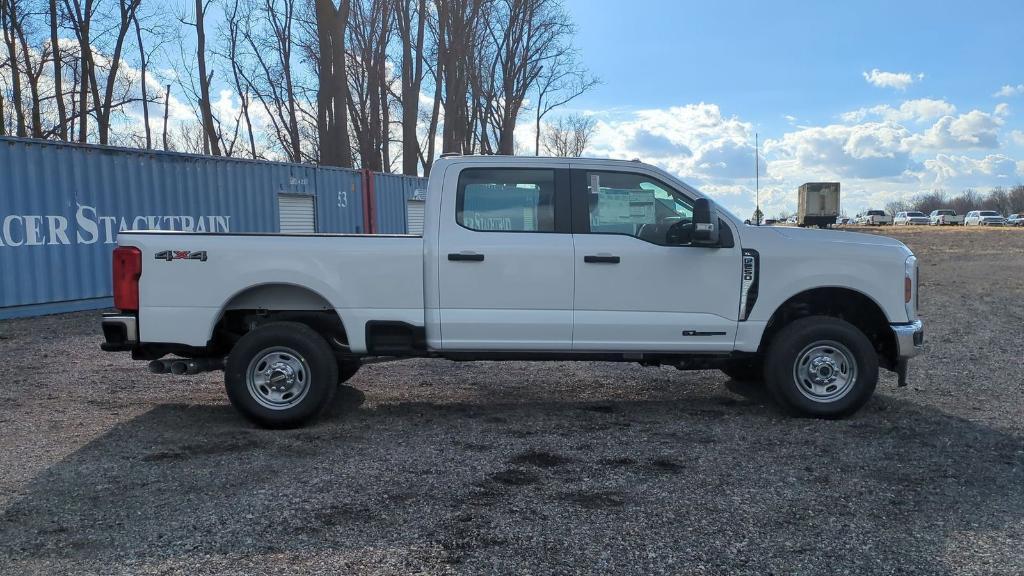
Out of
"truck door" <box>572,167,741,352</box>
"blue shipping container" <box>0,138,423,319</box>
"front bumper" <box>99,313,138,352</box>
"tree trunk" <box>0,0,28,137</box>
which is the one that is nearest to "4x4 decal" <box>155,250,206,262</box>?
"front bumper" <box>99,313,138,352</box>

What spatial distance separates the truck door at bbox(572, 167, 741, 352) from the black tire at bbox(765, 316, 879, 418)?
1.43ft

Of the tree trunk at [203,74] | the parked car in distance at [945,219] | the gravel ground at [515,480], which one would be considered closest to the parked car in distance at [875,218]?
the parked car in distance at [945,219]

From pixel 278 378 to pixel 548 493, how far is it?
2.39m

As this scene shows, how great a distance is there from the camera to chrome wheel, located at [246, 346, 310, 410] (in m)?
5.66

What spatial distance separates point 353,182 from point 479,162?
15.3 meters

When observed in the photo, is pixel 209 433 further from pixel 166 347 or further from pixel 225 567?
pixel 225 567

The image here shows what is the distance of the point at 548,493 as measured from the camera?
438cm

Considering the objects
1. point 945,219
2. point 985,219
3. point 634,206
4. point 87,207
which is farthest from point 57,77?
point 945,219

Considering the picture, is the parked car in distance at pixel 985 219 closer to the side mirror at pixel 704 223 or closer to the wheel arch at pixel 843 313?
the wheel arch at pixel 843 313

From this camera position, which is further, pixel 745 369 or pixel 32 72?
pixel 32 72

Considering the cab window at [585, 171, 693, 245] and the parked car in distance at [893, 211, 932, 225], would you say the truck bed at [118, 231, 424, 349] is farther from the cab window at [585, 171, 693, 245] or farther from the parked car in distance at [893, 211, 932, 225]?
the parked car in distance at [893, 211, 932, 225]

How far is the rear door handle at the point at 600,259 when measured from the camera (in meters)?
5.64

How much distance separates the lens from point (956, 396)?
22.5 ft

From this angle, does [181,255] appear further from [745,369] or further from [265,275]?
[745,369]
